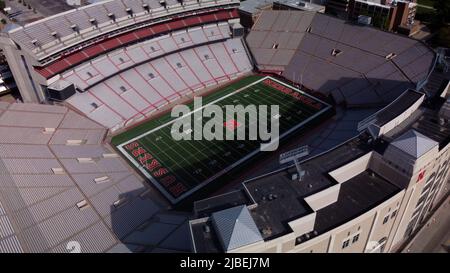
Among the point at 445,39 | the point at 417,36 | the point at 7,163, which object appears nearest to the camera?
the point at 7,163

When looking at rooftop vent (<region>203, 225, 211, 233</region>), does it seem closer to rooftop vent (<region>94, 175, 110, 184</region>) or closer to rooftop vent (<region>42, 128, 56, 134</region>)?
rooftop vent (<region>94, 175, 110, 184</region>)

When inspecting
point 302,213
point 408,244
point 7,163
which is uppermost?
point 302,213

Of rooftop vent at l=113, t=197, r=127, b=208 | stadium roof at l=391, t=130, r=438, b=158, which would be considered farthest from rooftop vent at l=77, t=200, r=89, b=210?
stadium roof at l=391, t=130, r=438, b=158

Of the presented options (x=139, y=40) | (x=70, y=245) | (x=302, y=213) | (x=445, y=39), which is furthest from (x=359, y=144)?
(x=445, y=39)

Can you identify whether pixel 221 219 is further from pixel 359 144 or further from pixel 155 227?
pixel 359 144

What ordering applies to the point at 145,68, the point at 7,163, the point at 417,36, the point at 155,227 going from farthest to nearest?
the point at 417,36
the point at 145,68
the point at 7,163
the point at 155,227

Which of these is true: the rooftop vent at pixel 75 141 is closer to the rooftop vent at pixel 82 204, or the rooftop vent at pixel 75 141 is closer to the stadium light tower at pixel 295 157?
the rooftop vent at pixel 82 204

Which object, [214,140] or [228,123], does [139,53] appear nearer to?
[228,123]

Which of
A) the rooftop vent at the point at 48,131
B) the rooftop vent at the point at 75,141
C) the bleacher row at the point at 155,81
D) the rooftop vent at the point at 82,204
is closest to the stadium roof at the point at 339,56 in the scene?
the bleacher row at the point at 155,81
